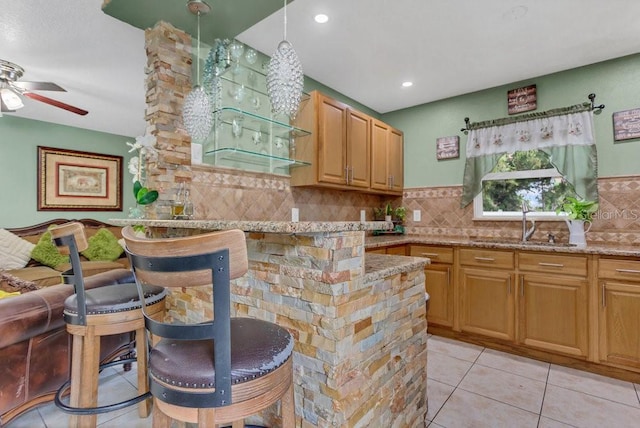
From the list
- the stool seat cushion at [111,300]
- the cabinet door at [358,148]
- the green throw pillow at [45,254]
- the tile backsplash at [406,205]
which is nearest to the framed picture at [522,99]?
the tile backsplash at [406,205]

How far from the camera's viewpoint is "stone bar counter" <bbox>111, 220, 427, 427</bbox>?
44.3 inches

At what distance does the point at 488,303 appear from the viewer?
2.84m

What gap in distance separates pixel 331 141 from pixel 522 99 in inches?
80.2

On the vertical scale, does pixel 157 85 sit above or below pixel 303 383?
above

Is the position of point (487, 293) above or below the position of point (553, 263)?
below

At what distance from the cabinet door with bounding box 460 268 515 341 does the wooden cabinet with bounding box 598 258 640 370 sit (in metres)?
0.59

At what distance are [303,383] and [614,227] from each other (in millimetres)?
3144

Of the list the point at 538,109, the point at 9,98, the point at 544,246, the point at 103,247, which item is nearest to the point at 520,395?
the point at 544,246

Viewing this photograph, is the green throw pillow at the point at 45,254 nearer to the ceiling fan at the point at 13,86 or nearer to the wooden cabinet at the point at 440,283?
the ceiling fan at the point at 13,86

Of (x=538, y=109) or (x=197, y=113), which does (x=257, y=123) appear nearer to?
(x=197, y=113)

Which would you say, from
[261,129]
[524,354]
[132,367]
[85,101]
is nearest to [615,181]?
[524,354]

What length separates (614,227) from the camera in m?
2.77

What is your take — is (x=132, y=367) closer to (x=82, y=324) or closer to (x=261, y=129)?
(x=82, y=324)

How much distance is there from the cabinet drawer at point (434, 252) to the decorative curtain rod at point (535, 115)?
143cm
